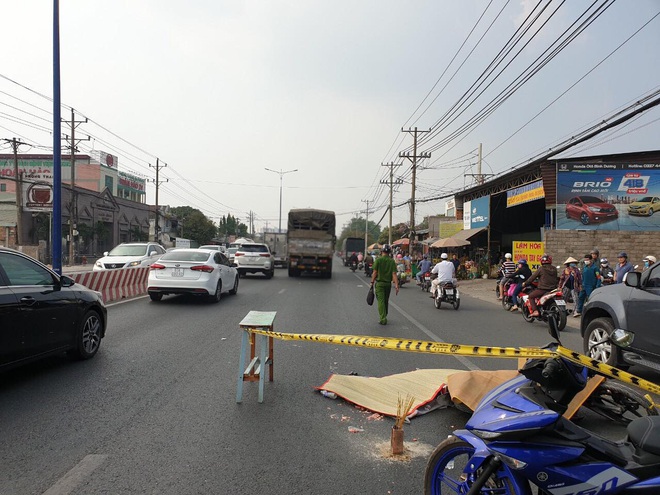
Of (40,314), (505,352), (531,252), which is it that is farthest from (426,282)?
(505,352)

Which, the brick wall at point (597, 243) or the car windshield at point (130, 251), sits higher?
the brick wall at point (597, 243)

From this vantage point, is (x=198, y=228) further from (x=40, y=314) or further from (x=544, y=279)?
(x=40, y=314)

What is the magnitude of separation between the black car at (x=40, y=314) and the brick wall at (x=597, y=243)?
19.5m

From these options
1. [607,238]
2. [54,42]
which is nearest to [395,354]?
[54,42]

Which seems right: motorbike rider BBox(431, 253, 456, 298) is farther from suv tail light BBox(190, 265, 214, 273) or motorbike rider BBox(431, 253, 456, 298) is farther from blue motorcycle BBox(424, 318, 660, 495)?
blue motorcycle BBox(424, 318, 660, 495)

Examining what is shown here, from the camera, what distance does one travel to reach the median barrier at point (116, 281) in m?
13.6

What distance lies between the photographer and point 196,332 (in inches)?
368

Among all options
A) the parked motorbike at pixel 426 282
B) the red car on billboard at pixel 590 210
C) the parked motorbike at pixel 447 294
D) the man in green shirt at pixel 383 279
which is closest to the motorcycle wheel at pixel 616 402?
the man in green shirt at pixel 383 279

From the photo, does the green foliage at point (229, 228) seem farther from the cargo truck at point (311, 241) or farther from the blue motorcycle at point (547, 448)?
the blue motorcycle at point (547, 448)

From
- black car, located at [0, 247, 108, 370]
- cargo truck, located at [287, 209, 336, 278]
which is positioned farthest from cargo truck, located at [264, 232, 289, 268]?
black car, located at [0, 247, 108, 370]

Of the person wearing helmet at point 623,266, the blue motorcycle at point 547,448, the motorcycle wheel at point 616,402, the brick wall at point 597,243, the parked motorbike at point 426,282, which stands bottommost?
the parked motorbike at point 426,282

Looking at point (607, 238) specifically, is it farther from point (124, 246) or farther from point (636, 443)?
point (636, 443)

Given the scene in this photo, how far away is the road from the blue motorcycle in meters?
0.96

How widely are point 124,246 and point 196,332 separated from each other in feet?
39.3
